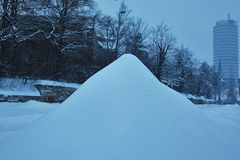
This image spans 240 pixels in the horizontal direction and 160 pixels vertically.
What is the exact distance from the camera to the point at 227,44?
554 ft

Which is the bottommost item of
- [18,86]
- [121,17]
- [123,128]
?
[123,128]

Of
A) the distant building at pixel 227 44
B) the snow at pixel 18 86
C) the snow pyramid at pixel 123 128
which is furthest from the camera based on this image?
the distant building at pixel 227 44

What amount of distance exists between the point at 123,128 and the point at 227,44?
17404cm

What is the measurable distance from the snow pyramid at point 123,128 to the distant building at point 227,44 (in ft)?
540

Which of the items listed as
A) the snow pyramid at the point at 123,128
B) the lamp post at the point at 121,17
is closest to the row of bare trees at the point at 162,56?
the lamp post at the point at 121,17

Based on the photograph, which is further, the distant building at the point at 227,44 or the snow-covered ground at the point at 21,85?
the distant building at the point at 227,44

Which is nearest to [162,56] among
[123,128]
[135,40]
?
[135,40]

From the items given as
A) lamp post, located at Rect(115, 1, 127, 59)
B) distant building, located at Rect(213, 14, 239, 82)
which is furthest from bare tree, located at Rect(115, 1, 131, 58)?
distant building, located at Rect(213, 14, 239, 82)

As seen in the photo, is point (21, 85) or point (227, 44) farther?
point (227, 44)

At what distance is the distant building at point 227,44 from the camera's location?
538ft

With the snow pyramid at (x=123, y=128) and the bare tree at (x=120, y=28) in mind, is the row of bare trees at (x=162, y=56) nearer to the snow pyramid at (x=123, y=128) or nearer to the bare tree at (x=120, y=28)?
the bare tree at (x=120, y=28)

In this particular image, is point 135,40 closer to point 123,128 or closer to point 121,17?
point 121,17

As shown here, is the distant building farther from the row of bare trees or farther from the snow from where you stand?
the snow

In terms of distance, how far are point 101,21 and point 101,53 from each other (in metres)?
3.78
